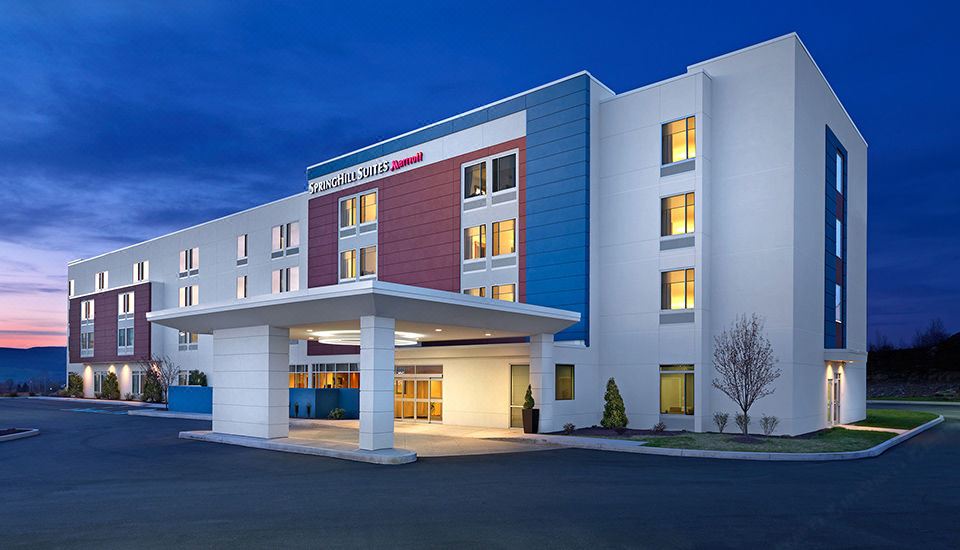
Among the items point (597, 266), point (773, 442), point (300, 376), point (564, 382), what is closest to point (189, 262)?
point (300, 376)

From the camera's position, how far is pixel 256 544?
1020 cm

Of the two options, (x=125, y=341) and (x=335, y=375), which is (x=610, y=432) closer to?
(x=335, y=375)

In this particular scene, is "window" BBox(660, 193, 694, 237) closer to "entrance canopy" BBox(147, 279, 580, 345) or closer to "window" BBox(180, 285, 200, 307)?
"entrance canopy" BBox(147, 279, 580, 345)

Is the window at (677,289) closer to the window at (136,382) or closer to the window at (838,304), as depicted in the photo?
the window at (838,304)

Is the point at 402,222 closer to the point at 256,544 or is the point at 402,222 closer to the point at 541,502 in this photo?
the point at 541,502

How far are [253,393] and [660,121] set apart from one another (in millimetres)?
19170

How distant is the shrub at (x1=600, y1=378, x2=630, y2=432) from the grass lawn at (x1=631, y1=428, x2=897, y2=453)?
2575mm

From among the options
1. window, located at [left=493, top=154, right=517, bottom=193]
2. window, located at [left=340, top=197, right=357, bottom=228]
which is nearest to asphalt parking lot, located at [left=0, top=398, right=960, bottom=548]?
window, located at [left=493, top=154, right=517, bottom=193]

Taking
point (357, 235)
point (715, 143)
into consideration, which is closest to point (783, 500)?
point (715, 143)

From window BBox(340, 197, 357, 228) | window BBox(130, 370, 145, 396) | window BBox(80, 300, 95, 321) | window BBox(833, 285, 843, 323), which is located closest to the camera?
window BBox(833, 285, 843, 323)

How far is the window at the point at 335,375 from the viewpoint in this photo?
41750mm

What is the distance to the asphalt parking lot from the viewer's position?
1066 cm

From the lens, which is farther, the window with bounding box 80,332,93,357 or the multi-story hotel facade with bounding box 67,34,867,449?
the window with bounding box 80,332,93,357

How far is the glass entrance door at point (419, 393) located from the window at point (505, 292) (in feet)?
14.3
